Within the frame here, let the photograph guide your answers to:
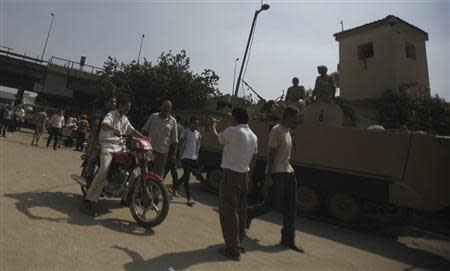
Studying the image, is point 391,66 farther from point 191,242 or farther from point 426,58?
point 191,242

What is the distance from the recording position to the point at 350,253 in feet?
18.2

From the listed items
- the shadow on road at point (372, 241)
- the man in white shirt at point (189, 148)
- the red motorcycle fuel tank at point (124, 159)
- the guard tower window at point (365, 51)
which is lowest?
the shadow on road at point (372, 241)

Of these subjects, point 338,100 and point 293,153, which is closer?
point 293,153

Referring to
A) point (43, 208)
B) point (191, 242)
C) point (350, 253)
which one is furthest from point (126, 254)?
point (350, 253)

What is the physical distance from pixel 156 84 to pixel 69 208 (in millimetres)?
22057

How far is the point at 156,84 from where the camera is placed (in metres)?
26.7

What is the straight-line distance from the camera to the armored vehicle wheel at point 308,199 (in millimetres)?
8141

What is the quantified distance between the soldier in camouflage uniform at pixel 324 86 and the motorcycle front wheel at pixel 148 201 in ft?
18.3

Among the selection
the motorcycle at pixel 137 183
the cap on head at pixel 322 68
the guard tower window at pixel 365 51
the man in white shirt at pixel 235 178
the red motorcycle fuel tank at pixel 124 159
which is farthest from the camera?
the guard tower window at pixel 365 51

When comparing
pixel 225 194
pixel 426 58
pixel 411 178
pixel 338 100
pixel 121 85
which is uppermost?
pixel 426 58

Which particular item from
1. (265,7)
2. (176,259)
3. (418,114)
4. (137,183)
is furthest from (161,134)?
(418,114)

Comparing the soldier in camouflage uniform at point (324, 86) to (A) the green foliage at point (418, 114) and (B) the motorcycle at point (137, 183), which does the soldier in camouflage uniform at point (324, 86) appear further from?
(A) the green foliage at point (418, 114)

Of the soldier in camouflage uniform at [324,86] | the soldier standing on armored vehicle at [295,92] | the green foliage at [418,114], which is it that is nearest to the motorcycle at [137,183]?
the soldier in camouflage uniform at [324,86]

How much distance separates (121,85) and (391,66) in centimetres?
1820
